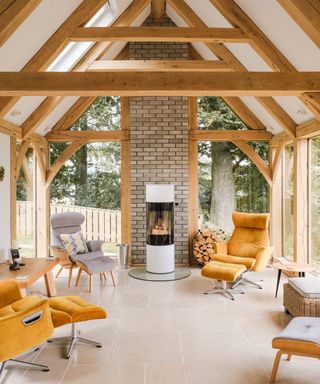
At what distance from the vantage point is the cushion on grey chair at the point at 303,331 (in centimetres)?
268

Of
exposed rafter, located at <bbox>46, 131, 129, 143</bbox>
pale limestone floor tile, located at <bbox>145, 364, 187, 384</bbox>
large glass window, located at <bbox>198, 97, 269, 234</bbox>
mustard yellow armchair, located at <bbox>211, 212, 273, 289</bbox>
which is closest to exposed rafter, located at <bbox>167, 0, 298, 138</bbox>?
large glass window, located at <bbox>198, 97, 269, 234</bbox>

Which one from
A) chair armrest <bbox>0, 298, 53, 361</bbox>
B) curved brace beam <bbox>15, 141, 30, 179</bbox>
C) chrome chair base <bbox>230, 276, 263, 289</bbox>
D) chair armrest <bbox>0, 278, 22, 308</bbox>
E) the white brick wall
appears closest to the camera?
chair armrest <bbox>0, 298, 53, 361</bbox>

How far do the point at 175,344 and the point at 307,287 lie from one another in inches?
60.2

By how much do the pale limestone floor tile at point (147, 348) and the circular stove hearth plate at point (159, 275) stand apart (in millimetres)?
2119

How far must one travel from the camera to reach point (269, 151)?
23.0 ft

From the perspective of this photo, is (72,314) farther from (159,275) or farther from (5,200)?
(159,275)

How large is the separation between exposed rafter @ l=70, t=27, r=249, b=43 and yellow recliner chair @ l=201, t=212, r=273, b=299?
264 cm

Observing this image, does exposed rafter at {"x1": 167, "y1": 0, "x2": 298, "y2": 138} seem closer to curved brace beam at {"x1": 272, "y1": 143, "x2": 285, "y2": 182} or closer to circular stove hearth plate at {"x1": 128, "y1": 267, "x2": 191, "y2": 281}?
curved brace beam at {"x1": 272, "y1": 143, "x2": 285, "y2": 182}

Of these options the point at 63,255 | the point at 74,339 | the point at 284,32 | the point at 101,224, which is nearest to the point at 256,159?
the point at 284,32

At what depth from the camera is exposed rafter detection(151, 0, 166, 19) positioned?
20.1 feet

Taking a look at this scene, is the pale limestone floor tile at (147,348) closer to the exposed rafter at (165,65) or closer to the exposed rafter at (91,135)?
the exposed rafter at (165,65)

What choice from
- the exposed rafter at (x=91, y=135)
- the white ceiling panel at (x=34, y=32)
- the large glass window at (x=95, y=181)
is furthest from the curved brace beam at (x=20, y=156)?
the white ceiling panel at (x=34, y=32)

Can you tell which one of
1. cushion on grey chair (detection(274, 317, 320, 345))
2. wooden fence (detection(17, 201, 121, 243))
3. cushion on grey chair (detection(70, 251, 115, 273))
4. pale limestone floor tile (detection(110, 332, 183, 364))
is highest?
wooden fence (detection(17, 201, 121, 243))

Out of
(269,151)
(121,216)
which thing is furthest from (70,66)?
(269,151)
